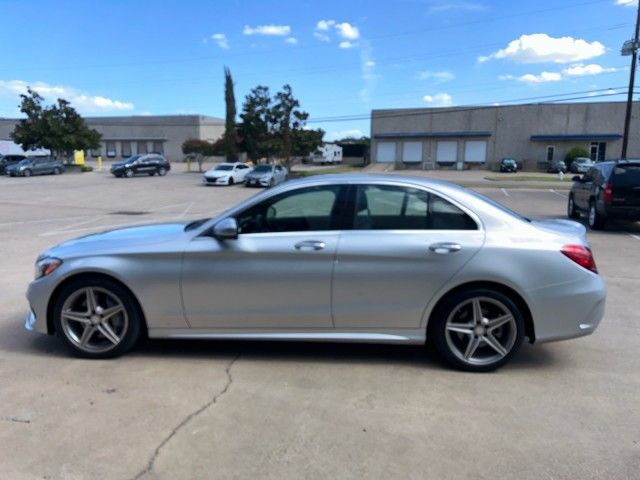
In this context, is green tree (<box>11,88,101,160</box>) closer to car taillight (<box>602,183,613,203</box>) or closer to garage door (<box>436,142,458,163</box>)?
garage door (<box>436,142,458,163</box>)

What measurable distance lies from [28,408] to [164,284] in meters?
1.31

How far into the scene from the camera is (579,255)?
14.2 ft

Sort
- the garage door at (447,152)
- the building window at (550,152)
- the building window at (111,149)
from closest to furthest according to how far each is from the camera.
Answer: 1. the building window at (550,152)
2. the garage door at (447,152)
3. the building window at (111,149)

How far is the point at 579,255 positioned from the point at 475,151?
66.5 m

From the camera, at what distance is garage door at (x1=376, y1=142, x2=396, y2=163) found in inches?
2781

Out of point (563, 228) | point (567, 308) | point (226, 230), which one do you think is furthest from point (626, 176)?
point (226, 230)

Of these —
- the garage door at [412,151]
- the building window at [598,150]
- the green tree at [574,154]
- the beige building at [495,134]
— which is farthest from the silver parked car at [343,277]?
the building window at [598,150]

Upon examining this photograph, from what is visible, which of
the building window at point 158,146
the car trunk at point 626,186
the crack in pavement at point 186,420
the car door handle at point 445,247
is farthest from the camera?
the building window at point 158,146

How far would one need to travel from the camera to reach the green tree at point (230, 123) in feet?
178

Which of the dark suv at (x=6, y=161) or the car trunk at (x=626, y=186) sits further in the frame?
the dark suv at (x=6, y=161)

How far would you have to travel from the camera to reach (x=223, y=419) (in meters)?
3.63

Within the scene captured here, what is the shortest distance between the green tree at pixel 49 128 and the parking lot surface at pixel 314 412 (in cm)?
5027

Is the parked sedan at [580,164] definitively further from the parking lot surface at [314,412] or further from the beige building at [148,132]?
the parking lot surface at [314,412]

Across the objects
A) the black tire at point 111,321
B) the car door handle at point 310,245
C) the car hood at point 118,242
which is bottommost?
the black tire at point 111,321
